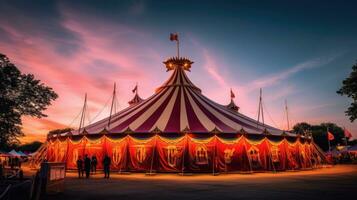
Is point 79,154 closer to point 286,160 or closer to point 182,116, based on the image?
point 182,116

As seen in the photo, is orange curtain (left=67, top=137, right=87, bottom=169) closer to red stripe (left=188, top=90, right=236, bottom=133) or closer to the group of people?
the group of people

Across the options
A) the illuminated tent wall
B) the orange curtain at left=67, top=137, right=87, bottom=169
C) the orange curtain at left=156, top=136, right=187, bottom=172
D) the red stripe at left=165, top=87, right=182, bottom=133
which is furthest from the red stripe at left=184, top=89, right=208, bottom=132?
the orange curtain at left=67, top=137, right=87, bottom=169

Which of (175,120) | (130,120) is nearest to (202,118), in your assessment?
(175,120)

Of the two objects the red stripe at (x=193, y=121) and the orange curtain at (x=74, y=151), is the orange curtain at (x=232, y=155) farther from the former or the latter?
the orange curtain at (x=74, y=151)

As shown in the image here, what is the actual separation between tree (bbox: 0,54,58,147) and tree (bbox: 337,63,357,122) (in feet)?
50.4

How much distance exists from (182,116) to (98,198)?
1057cm

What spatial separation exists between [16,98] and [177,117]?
29.2 ft

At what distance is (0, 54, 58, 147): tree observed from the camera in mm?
13945

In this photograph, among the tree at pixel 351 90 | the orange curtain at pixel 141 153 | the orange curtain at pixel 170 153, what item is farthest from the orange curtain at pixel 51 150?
the tree at pixel 351 90

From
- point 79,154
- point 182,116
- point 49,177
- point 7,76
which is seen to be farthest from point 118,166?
point 49,177

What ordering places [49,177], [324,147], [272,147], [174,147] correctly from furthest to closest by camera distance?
[324,147], [272,147], [174,147], [49,177]

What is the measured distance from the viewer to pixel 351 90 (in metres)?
13.1

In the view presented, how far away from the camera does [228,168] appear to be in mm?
15414

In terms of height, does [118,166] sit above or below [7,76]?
below
